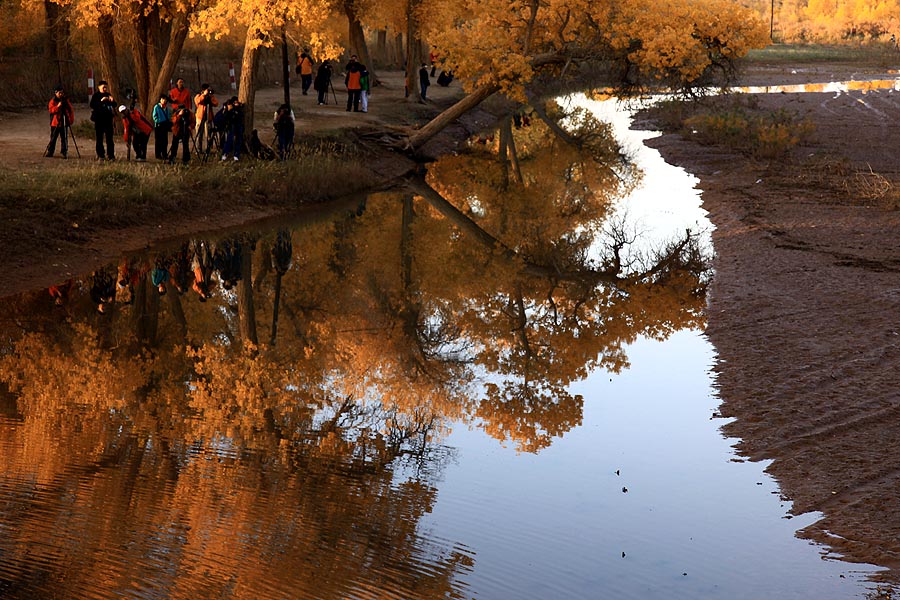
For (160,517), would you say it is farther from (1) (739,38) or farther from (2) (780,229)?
(1) (739,38)

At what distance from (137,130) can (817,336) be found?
15627 mm

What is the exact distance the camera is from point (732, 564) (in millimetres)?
9000

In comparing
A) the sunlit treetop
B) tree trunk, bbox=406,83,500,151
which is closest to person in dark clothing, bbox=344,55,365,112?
tree trunk, bbox=406,83,500,151

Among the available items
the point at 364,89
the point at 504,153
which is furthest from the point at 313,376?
the point at 364,89

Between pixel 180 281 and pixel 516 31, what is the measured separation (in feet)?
46.1

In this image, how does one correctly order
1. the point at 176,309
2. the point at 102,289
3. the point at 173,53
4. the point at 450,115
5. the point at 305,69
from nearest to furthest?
the point at 176,309 < the point at 102,289 < the point at 173,53 < the point at 450,115 < the point at 305,69

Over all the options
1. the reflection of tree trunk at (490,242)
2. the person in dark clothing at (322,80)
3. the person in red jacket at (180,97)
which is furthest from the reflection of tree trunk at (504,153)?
the person in red jacket at (180,97)

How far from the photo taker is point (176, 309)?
17.0 metres

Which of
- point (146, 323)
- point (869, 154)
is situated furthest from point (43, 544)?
point (869, 154)

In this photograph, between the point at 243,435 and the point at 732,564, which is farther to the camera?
the point at 243,435

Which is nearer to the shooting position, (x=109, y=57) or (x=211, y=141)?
(x=211, y=141)

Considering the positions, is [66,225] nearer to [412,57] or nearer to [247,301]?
[247,301]

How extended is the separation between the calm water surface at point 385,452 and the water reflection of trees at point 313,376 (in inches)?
1.5

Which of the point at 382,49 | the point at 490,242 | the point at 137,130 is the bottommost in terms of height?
the point at 490,242
